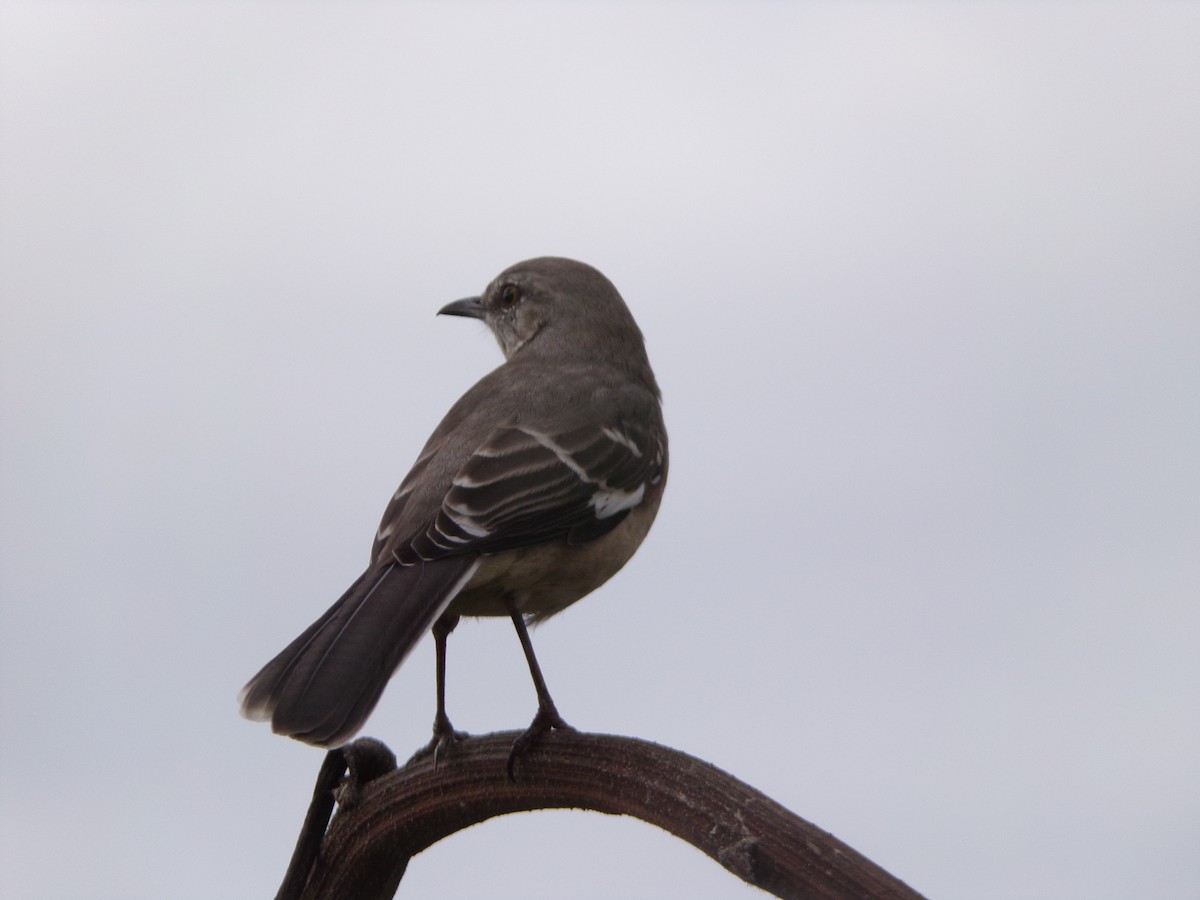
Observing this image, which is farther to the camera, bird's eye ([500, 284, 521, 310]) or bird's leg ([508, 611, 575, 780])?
bird's eye ([500, 284, 521, 310])

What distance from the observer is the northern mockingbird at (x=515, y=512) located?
11.9 ft

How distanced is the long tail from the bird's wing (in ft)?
0.31

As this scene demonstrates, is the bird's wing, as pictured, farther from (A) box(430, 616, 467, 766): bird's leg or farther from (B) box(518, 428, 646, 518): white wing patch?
(A) box(430, 616, 467, 766): bird's leg

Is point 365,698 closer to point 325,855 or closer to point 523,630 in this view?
point 325,855

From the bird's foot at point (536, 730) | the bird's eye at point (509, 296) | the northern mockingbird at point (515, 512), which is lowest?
the bird's foot at point (536, 730)

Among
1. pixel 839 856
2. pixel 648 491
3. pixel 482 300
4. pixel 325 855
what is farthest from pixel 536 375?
pixel 839 856

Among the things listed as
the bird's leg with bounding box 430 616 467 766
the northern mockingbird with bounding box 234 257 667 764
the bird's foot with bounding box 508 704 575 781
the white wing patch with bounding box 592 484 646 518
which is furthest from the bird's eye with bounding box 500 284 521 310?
the bird's foot with bounding box 508 704 575 781

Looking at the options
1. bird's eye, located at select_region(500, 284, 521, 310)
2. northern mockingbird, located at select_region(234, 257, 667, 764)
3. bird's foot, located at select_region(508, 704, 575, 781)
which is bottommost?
bird's foot, located at select_region(508, 704, 575, 781)

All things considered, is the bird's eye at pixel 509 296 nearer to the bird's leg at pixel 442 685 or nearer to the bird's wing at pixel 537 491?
the bird's wing at pixel 537 491

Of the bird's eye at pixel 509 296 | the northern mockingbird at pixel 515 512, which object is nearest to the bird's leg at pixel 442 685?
the northern mockingbird at pixel 515 512

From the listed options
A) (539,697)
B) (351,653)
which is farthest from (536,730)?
(539,697)

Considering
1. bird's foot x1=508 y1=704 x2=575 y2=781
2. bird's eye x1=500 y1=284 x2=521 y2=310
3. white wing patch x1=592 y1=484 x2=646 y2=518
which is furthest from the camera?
bird's eye x1=500 y1=284 x2=521 y2=310

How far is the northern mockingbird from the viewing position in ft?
11.9

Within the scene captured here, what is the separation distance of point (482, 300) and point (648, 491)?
183 cm
